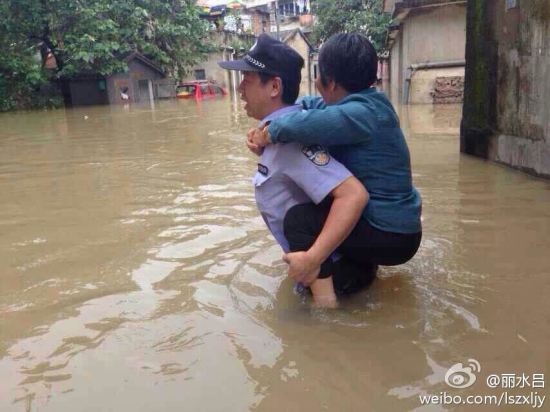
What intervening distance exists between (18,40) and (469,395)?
2461 centimetres

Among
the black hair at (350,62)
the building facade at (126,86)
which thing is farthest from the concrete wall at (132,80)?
the black hair at (350,62)

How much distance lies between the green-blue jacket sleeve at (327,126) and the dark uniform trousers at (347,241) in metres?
0.27

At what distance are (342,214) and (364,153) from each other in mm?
276

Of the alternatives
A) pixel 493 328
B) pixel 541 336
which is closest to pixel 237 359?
pixel 493 328

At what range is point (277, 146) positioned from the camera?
207 centimetres

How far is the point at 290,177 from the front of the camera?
2053 mm

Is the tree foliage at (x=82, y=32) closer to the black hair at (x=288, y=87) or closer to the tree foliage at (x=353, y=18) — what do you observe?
the tree foliage at (x=353, y=18)

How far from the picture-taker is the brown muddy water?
165cm

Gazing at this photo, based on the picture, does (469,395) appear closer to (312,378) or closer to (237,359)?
(312,378)

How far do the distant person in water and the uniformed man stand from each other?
0.14 ft

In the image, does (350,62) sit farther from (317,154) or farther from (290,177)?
(290,177)

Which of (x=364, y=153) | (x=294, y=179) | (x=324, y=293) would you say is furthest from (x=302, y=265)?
(x=364, y=153)

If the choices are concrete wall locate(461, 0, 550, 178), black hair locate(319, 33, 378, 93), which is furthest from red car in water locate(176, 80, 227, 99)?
black hair locate(319, 33, 378, 93)

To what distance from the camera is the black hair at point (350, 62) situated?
200 cm
